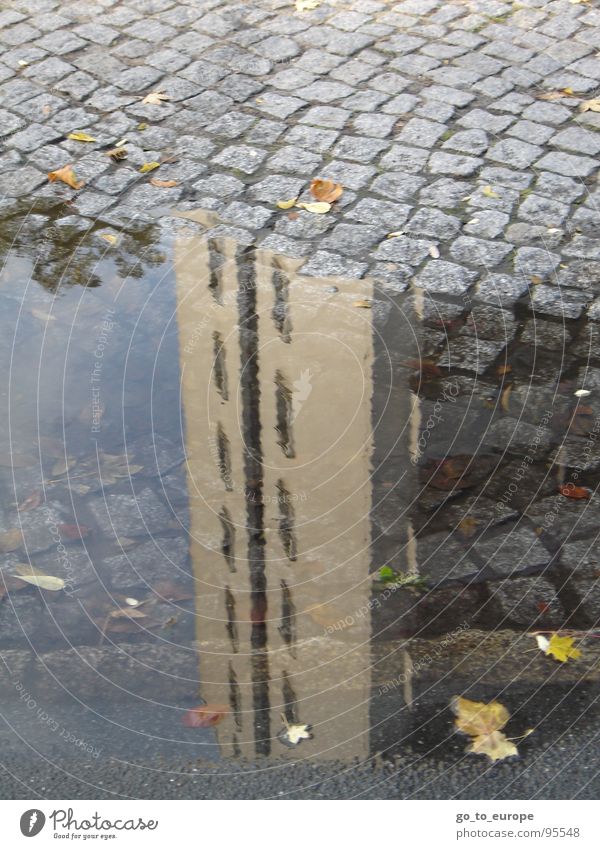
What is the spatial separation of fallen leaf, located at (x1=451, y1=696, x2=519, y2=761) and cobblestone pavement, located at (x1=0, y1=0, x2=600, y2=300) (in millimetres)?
1770

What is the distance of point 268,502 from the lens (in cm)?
328

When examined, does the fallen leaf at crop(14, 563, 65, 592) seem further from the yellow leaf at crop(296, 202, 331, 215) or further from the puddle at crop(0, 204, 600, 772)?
the yellow leaf at crop(296, 202, 331, 215)

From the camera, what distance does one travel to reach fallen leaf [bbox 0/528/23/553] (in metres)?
3.09

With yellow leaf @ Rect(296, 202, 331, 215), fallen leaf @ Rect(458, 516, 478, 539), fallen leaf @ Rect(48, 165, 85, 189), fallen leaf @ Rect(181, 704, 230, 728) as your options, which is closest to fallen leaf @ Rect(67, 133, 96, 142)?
fallen leaf @ Rect(48, 165, 85, 189)

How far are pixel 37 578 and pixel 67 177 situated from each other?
2254mm

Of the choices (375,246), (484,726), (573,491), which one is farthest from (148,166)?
(484,726)

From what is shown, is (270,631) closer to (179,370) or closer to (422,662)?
(422,662)

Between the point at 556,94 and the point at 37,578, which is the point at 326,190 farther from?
the point at 37,578

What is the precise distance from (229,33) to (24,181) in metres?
1.70

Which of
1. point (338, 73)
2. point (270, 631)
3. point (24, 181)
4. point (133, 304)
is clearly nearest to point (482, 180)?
point (338, 73)

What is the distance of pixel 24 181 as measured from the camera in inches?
184

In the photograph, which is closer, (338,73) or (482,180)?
(482,180)
